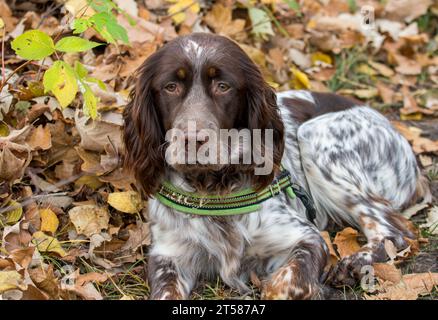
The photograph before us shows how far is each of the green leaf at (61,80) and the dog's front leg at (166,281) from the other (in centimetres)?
88

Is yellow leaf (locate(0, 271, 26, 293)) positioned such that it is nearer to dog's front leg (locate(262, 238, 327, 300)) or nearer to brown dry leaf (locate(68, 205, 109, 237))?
brown dry leaf (locate(68, 205, 109, 237))

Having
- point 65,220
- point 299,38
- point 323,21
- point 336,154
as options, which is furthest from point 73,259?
point 323,21

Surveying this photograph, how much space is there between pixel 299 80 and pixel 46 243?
2634 millimetres

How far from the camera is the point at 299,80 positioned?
5672 mm

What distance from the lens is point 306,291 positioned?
3.30 metres

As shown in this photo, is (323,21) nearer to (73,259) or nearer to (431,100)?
(431,100)

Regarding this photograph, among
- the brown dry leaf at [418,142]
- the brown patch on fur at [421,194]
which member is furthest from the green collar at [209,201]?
the brown dry leaf at [418,142]

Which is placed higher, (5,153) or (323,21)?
(5,153)

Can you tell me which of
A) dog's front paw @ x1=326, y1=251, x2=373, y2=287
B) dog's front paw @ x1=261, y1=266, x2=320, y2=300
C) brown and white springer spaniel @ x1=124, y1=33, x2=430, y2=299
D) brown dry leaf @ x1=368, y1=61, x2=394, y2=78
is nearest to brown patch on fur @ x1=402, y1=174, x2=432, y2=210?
brown and white springer spaniel @ x1=124, y1=33, x2=430, y2=299

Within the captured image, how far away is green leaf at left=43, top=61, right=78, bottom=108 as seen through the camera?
10.2ft

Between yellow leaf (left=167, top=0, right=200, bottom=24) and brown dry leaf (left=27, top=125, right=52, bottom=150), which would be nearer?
brown dry leaf (left=27, top=125, right=52, bottom=150)

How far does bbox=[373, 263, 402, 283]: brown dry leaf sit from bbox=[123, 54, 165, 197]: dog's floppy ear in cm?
110
